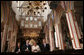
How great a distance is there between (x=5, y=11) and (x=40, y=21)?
30.3ft

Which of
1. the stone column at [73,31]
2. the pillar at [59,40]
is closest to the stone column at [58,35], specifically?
the pillar at [59,40]

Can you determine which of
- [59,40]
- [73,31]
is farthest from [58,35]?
[73,31]

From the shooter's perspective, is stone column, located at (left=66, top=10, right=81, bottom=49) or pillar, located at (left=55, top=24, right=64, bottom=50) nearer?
stone column, located at (left=66, top=10, right=81, bottom=49)

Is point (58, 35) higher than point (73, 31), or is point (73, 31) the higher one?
point (73, 31)

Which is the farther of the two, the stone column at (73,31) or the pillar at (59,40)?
the pillar at (59,40)

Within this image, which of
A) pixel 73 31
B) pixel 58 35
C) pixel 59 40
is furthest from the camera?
pixel 58 35

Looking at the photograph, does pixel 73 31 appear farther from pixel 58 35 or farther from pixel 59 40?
pixel 58 35

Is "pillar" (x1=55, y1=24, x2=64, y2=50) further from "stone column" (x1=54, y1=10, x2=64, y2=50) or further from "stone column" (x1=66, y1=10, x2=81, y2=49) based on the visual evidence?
"stone column" (x1=66, y1=10, x2=81, y2=49)

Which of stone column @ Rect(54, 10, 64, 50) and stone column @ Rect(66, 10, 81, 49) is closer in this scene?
stone column @ Rect(66, 10, 81, 49)

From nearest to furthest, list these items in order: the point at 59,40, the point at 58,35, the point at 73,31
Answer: the point at 73,31
the point at 59,40
the point at 58,35

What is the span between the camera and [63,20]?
14.5 m

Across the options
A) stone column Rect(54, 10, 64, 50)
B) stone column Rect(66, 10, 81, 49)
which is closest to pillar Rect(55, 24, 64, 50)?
stone column Rect(54, 10, 64, 50)

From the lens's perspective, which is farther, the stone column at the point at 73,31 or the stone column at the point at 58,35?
the stone column at the point at 58,35

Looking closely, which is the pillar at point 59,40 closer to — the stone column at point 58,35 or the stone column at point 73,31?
the stone column at point 58,35
